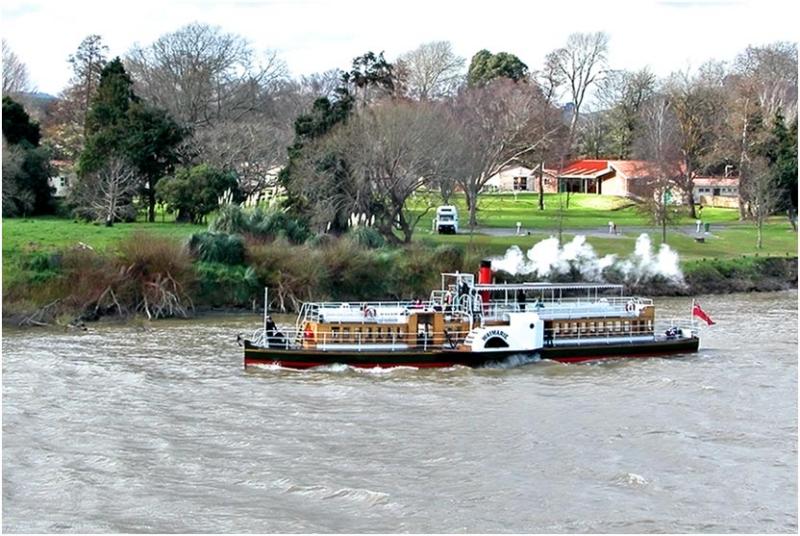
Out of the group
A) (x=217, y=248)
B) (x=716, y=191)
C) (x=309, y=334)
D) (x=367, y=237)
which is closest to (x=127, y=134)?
(x=217, y=248)

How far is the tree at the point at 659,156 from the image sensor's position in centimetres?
7488

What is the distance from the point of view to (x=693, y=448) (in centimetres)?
2984

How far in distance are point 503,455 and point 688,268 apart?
35227 mm

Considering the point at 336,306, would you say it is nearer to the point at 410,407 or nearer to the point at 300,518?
the point at 410,407

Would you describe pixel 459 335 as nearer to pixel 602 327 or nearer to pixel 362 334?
pixel 362 334

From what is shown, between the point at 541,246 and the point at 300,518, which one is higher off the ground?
the point at 541,246

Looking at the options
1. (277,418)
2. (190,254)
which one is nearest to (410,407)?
(277,418)

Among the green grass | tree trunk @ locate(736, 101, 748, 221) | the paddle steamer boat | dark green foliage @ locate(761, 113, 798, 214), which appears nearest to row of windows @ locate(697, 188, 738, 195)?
tree trunk @ locate(736, 101, 748, 221)

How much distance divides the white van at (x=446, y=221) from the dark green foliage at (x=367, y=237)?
27.3 ft

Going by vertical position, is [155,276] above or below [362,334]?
above

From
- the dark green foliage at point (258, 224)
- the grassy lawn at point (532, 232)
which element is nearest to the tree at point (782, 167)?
the grassy lawn at point (532, 232)

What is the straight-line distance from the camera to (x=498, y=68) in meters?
111

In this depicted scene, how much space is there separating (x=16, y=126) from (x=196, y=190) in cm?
1356

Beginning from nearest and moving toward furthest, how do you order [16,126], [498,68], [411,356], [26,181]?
[411,356]
[26,181]
[16,126]
[498,68]
